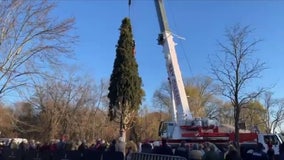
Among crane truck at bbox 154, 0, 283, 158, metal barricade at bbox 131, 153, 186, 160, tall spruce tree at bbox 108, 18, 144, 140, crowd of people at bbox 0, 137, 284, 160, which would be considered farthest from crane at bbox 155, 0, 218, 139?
metal barricade at bbox 131, 153, 186, 160

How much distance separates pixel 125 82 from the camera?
4466 cm

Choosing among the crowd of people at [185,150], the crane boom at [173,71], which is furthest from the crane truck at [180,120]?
the crowd of people at [185,150]

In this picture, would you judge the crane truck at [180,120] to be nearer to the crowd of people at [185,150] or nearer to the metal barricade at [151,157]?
the crowd of people at [185,150]

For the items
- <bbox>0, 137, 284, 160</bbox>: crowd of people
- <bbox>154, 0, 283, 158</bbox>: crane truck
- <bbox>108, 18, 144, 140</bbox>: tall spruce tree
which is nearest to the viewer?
<bbox>0, 137, 284, 160</bbox>: crowd of people

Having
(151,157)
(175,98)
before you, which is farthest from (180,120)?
(151,157)

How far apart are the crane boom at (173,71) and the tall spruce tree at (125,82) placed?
36.5ft

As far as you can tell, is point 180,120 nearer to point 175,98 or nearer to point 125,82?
point 175,98

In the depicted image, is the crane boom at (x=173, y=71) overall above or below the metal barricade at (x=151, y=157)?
above

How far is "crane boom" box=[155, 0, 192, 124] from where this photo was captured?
31.8 metres

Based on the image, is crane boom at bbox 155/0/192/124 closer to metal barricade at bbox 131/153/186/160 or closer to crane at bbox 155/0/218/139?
crane at bbox 155/0/218/139

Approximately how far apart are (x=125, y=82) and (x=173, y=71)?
1326cm

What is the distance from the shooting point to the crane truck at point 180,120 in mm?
31281

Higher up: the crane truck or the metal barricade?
the crane truck

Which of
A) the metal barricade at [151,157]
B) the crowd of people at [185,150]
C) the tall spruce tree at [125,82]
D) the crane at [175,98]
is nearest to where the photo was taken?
the metal barricade at [151,157]
